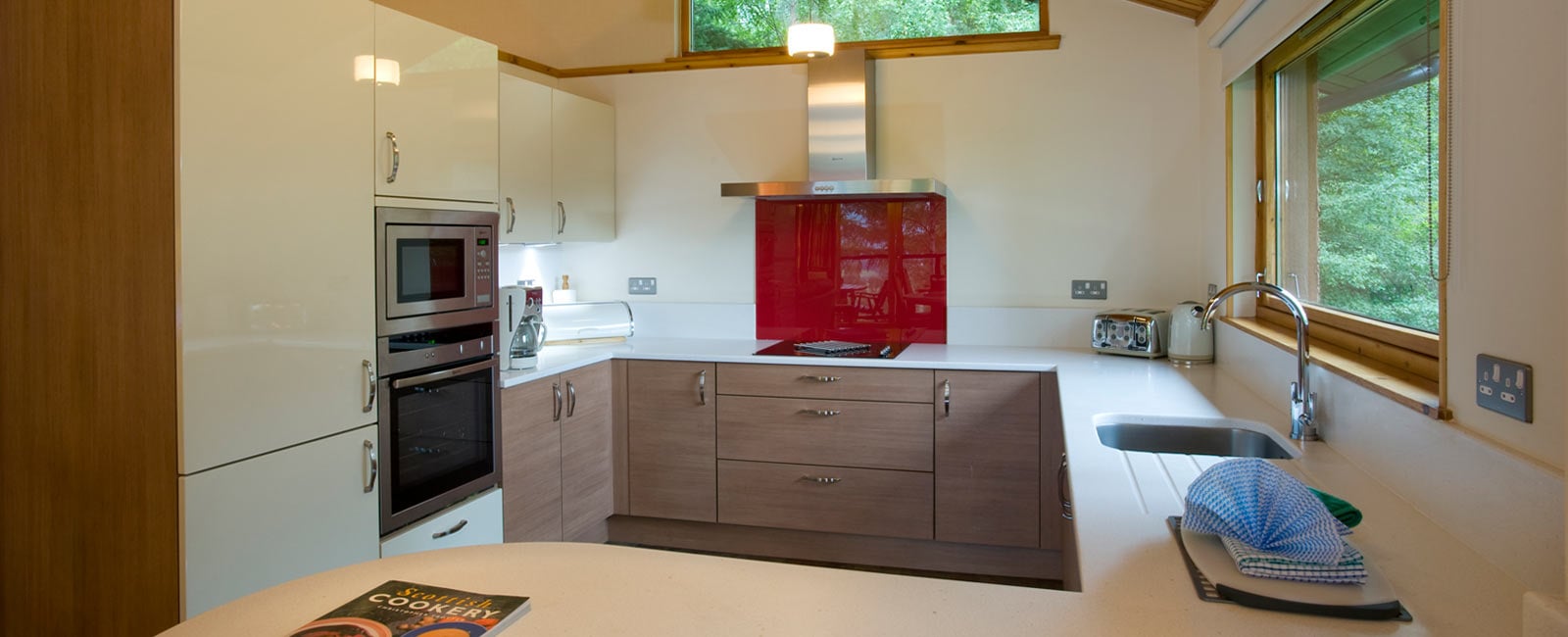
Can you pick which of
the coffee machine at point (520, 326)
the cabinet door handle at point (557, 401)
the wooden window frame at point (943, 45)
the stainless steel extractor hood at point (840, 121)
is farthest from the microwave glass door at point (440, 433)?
the wooden window frame at point (943, 45)

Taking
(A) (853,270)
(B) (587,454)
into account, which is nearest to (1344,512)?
(B) (587,454)

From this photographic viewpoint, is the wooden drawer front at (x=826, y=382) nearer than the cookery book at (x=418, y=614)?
No

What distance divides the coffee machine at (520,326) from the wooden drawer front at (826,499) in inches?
33.4

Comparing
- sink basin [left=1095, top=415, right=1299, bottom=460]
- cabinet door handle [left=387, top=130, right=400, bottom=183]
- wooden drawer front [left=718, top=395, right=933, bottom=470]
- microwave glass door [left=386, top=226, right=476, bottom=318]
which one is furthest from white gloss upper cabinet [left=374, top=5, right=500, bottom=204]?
sink basin [left=1095, top=415, right=1299, bottom=460]

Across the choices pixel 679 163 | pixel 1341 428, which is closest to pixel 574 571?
pixel 1341 428

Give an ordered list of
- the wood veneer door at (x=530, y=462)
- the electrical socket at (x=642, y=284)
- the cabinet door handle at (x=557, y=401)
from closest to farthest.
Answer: the wood veneer door at (x=530, y=462), the cabinet door handle at (x=557, y=401), the electrical socket at (x=642, y=284)

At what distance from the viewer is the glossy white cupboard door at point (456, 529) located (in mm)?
2590

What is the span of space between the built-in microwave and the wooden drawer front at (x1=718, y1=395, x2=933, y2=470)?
107 centimetres

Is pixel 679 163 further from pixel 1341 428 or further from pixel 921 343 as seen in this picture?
pixel 1341 428

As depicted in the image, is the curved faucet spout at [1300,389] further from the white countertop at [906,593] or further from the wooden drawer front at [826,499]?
the wooden drawer front at [826,499]

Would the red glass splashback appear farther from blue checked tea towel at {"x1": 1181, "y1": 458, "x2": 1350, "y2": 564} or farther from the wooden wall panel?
blue checked tea towel at {"x1": 1181, "y1": 458, "x2": 1350, "y2": 564}

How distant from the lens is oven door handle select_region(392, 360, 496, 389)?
258 centimetres

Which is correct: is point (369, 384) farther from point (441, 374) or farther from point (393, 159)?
point (393, 159)

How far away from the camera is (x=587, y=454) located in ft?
11.7
